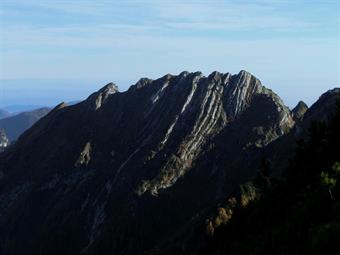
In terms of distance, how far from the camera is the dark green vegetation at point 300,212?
148ft

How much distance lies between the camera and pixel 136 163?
14625 centimetres

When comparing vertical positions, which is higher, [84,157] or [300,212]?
[300,212]

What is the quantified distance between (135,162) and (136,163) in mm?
834

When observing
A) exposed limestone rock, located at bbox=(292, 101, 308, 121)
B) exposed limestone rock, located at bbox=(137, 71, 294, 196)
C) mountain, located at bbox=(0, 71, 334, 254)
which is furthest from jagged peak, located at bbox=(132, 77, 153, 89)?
exposed limestone rock, located at bbox=(292, 101, 308, 121)

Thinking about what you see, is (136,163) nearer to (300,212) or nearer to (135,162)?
(135,162)

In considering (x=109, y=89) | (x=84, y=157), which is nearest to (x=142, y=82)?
(x=109, y=89)

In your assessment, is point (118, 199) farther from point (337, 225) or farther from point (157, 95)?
point (337, 225)

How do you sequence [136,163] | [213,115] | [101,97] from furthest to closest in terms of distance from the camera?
1. [101,97]
2. [213,115]
3. [136,163]

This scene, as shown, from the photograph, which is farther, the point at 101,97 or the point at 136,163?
the point at 101,97

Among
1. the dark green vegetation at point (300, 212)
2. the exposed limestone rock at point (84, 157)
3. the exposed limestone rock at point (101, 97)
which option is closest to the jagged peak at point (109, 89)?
the exposed limestone rock at point (101, 97)

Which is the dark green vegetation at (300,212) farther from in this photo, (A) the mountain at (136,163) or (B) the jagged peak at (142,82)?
(B) the jagged peak at (142,82)

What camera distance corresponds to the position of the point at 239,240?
66.6 metres

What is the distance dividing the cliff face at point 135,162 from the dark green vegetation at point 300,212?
134ft

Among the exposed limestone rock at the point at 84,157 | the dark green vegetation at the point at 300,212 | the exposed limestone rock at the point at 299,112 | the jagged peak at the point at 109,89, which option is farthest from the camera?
the jagged peak at the point at 109,89
